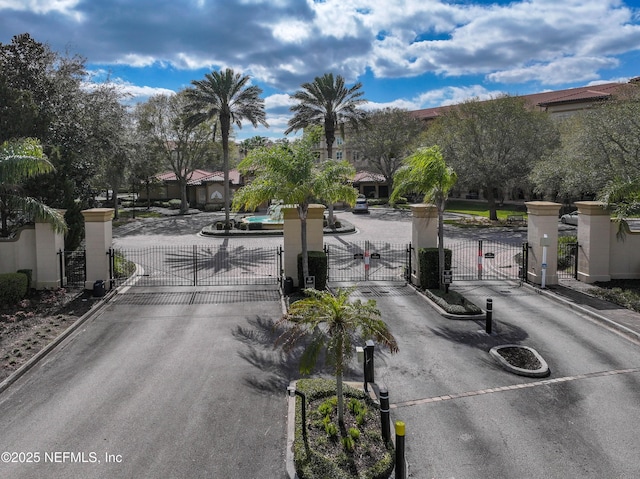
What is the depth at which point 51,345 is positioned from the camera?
1151 centimetres

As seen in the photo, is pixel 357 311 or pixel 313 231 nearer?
pixel 357 311

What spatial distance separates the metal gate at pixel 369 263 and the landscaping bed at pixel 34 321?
8.37 meters

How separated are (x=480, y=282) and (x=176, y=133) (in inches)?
1507

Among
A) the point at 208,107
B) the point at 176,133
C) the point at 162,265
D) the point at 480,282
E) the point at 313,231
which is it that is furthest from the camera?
the point at 176,133

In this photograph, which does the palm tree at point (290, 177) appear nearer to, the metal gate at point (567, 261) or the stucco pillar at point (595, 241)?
the stucco pillar at point (595, 241)

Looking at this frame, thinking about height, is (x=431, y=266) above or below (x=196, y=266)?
above

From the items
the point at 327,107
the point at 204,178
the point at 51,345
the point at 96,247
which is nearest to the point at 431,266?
the point at 96,247

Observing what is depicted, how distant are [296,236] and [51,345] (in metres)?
8.23

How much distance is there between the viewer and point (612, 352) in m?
11.3

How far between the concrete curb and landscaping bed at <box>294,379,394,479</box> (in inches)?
231

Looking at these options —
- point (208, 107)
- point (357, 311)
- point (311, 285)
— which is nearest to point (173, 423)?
point (357, 311)

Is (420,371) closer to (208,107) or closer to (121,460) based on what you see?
(121,460)

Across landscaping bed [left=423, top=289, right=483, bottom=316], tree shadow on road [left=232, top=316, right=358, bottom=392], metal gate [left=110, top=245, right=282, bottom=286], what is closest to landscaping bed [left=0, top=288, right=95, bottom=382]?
metal gate [left=110, top=245, right=282, bottom=286]

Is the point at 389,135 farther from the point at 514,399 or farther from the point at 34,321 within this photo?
the point at 514,399
